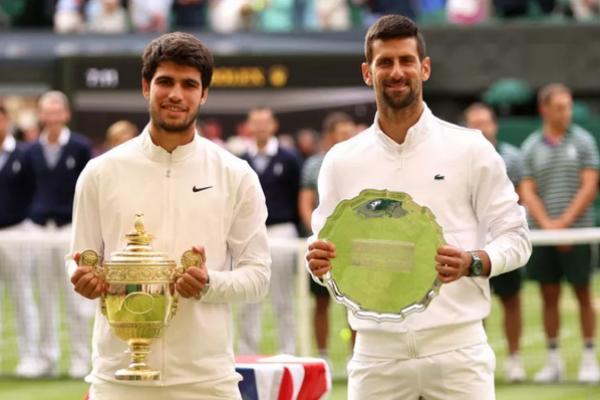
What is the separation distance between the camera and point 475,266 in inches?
219

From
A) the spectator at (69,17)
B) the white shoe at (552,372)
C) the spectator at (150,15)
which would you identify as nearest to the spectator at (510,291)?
the white shoe at (552,372)

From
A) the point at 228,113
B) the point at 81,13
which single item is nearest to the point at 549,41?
the point at 228,113

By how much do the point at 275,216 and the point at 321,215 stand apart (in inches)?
288

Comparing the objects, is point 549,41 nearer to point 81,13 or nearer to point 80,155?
point 81,13

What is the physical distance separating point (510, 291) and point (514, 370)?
591mm

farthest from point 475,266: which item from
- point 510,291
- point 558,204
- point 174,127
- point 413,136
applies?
point 558,204

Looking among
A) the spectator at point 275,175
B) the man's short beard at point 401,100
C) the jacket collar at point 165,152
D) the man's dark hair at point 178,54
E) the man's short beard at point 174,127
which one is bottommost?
the jacket collar at point 165,152

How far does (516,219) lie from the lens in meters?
5.79

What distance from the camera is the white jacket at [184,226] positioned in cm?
555

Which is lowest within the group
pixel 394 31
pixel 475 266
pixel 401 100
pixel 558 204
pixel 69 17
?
pixel 475 266

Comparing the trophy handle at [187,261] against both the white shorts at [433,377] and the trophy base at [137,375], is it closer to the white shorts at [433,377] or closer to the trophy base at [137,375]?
the trophy base at [137,375]

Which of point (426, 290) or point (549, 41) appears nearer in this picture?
point (426, 290)

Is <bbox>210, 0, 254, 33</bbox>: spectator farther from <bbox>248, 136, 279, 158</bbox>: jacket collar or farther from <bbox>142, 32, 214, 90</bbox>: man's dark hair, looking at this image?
<bbox>142, 32, 214, 90</bbox>: man's dark hair

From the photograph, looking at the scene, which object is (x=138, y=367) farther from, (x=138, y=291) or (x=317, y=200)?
(x=317, y=200)
